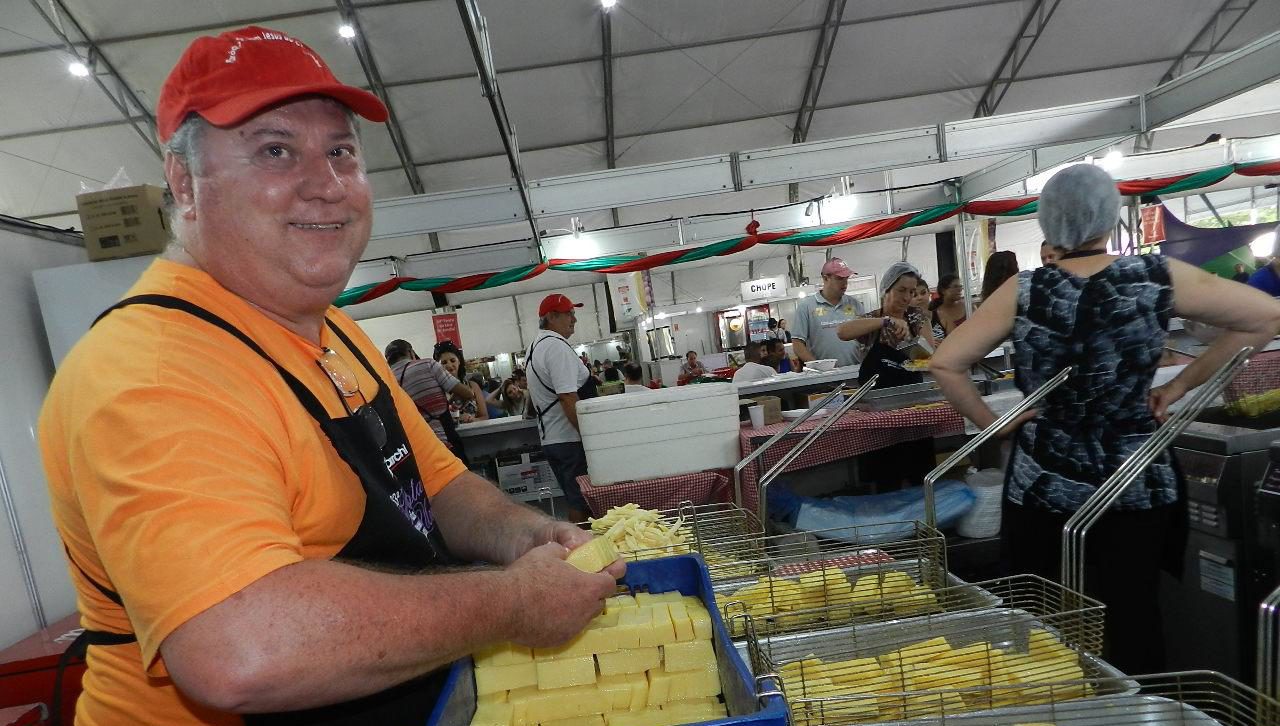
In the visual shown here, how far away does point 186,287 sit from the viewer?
919 millimetres

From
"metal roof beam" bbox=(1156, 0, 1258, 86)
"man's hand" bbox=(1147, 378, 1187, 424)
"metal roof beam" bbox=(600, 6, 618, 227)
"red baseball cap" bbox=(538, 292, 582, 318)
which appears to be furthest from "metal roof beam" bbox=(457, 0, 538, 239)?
"metal roof beam" bbox=(1156, 0, 1258, 86)

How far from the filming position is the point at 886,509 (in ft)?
10.2

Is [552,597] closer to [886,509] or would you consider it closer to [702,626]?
[702,626]

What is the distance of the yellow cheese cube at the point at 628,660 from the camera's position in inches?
38.7

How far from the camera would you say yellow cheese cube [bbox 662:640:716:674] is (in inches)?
38.4

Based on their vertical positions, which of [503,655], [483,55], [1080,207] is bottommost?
[503,655]

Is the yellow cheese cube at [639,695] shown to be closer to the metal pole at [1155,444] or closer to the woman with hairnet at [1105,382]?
the metal pole at [1155,444]

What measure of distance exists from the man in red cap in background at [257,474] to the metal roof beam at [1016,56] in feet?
41.1

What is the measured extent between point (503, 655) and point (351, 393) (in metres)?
0.50

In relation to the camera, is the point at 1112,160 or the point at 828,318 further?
the point at 1112,160

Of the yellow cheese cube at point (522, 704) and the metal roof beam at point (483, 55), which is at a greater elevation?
the metal roof beam at point (483, 55)

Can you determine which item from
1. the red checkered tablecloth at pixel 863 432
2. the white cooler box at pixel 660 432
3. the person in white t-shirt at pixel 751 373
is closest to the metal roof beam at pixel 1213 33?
the person in white t-shirt at pixel 751 373

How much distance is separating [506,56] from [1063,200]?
9438 mm

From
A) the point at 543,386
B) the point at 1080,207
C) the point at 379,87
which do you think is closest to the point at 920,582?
the point at 1080,207
